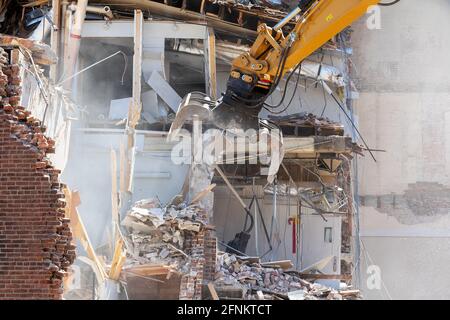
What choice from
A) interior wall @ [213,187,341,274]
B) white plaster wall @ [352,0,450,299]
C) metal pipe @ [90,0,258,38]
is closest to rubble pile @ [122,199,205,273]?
interior wall @ [213,187,341,274]

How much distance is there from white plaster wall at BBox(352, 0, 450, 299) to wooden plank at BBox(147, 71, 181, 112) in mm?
13233

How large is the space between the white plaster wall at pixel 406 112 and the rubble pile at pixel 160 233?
17607mm

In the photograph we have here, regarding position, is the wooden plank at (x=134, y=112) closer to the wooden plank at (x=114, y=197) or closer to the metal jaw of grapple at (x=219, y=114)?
the wooden plank at (x=114, y=197)

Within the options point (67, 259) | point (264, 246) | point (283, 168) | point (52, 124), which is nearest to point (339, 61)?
point (283, 168)

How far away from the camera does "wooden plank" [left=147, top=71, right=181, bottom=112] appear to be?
74.6 ft

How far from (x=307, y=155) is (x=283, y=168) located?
3.17 ft

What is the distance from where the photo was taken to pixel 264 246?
23719 millimetres

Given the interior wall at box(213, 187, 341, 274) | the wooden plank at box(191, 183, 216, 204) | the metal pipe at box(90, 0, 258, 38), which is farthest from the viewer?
the interior wall at box(213, 187, 341, 274)

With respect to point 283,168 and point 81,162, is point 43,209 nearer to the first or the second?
point 81,162

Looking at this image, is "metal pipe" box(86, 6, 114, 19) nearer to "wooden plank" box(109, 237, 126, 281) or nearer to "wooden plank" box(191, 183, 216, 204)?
"wooden plank" box(191, 183, 216, 204)

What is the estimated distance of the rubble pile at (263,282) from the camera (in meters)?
16.9

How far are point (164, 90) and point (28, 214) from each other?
1108cm

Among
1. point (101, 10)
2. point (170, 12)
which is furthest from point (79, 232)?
point (170, 12)

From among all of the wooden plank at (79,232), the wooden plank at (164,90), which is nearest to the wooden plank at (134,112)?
the wooden plank at (164,90)
